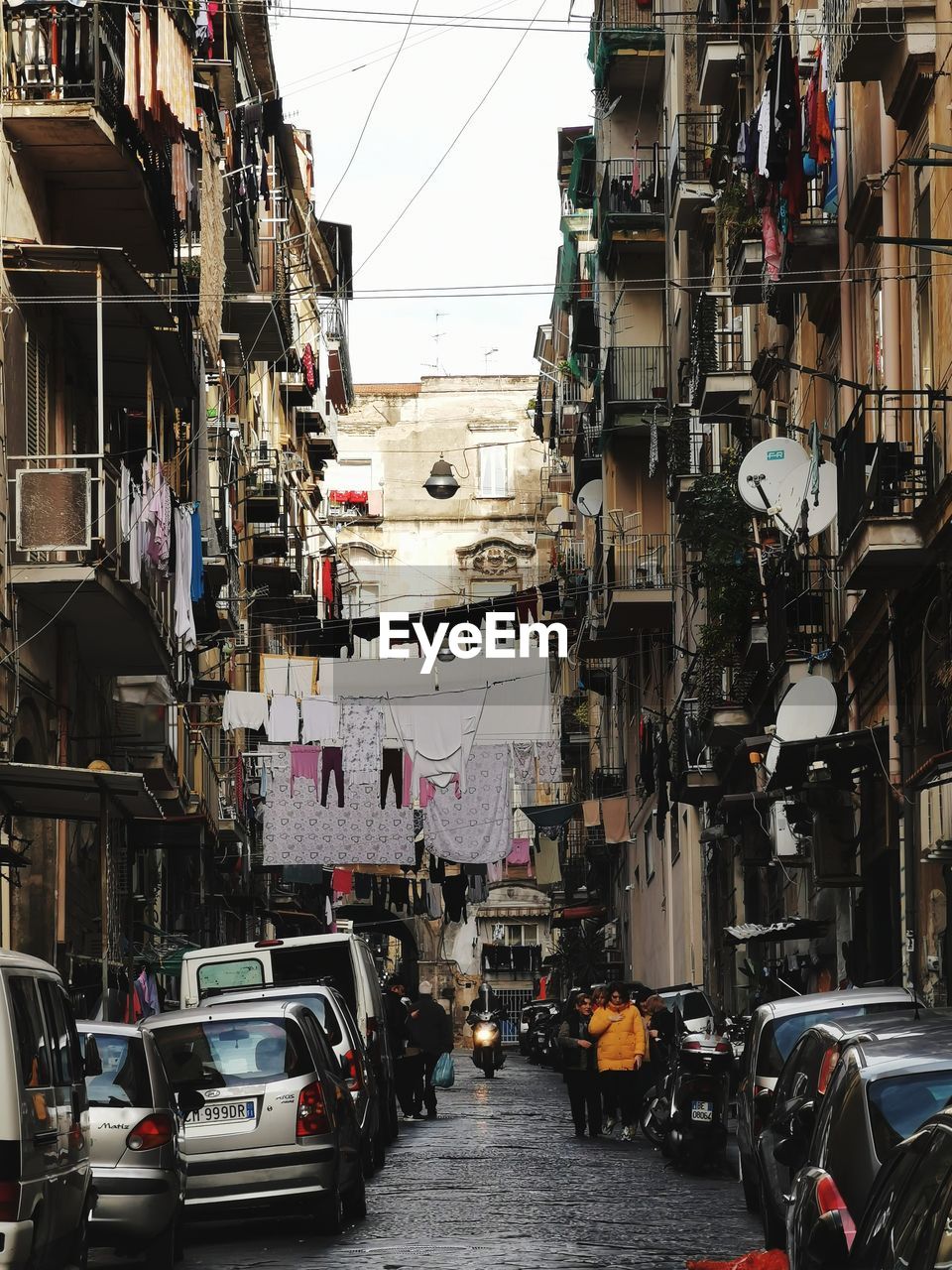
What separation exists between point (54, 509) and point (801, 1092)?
423 inches

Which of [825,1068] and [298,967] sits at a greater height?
[298,967]

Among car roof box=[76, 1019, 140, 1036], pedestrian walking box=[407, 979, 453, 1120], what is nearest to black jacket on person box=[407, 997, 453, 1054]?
pedestrian walking box=[407, 979, 453, 1120]

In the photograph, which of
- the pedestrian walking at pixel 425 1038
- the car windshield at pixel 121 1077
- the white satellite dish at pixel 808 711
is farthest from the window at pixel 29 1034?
the pedestrian walking at pixel 425 1038

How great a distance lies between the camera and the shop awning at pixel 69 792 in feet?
59.7

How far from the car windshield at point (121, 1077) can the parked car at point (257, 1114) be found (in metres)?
0.87

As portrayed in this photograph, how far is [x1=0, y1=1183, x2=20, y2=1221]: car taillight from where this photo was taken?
30.3 feet

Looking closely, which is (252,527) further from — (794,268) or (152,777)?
(794,268)

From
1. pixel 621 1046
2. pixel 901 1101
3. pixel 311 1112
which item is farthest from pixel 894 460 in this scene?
pixel 901 1101

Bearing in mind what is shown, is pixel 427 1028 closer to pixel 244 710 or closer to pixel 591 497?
pixel 244 710

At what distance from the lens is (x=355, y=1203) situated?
51.1ft

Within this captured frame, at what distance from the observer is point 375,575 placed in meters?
88.8

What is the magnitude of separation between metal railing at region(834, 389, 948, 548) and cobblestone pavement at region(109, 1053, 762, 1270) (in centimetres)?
545

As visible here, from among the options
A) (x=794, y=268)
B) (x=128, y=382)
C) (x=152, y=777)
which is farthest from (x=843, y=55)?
(x=152, y=777)

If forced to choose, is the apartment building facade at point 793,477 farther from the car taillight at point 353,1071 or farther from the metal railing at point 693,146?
the car taillight at point 353,1071
